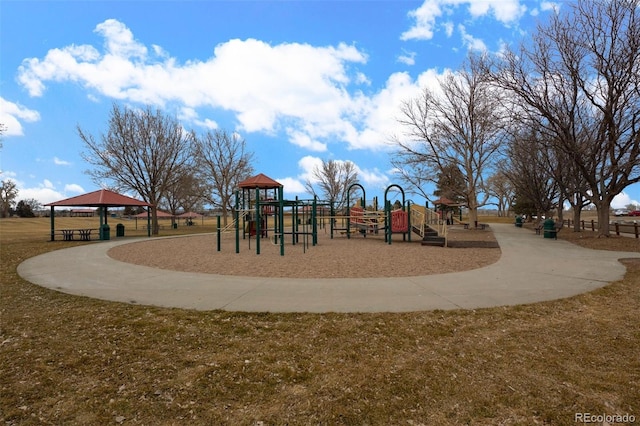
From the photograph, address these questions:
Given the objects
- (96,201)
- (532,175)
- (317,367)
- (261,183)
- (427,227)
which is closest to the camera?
(317,367)

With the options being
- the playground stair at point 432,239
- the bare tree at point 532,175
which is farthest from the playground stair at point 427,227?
the bare tree at point 532,175

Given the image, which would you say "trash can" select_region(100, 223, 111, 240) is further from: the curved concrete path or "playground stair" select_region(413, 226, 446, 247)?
"playground stair" select_region(413, 226, 446, 247)

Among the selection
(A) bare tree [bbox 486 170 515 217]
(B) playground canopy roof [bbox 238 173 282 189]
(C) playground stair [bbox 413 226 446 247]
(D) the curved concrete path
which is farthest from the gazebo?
(A) bare tree [bbox 486 170 515 217]

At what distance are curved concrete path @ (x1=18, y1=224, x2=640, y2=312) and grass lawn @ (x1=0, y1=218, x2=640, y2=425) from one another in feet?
1.85

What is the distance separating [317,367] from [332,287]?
3575mm

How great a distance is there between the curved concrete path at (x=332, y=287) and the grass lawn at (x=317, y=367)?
1.85ft

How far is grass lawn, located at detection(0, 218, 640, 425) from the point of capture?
2.97 m

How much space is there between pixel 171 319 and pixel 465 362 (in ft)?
12.9

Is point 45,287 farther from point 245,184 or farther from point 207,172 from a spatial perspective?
point 207,172

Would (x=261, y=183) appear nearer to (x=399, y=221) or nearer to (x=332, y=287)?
(x=399, y=221)

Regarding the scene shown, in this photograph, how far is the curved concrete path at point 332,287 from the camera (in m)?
5.98

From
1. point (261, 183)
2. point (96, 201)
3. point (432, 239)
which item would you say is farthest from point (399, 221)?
point (96, 201)

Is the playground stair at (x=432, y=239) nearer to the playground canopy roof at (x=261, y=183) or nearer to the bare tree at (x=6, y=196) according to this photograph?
the playground canopy roof at (x=261, y=183)

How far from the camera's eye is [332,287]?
727cm
